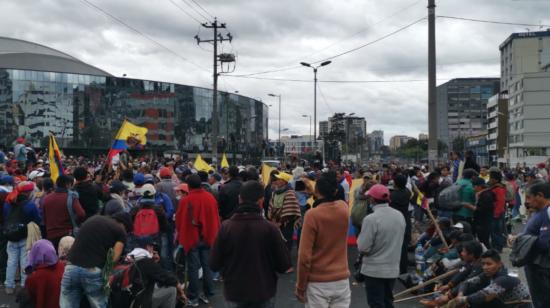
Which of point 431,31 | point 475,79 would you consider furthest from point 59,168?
point 475,79

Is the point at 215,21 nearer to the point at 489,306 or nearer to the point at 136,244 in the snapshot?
the point at 136,244

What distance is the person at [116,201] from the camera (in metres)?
7.50

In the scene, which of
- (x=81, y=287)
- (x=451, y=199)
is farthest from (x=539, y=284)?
(x=81, y=287)

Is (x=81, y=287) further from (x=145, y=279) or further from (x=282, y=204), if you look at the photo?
(x=282, y=204)

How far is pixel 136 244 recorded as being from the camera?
709 cm

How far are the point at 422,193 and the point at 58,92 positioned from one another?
229 feet

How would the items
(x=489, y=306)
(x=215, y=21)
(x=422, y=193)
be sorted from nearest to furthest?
(x=489, y=306) → (x=422, y=193) → (x=215, y=21)

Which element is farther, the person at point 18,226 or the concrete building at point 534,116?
the concrete building at point 534,116

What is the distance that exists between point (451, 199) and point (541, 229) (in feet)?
14.1

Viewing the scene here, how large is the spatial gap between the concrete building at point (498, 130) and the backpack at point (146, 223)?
83622 millimetres

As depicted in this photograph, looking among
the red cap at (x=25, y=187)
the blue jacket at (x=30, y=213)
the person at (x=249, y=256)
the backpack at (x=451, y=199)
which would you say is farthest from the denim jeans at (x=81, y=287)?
the backpack at (x=451, y=199)

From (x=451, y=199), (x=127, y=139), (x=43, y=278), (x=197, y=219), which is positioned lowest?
(x=43, y=278)

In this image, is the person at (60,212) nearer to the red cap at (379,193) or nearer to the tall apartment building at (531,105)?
the red cap at (379,193)

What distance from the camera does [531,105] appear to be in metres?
86.9
